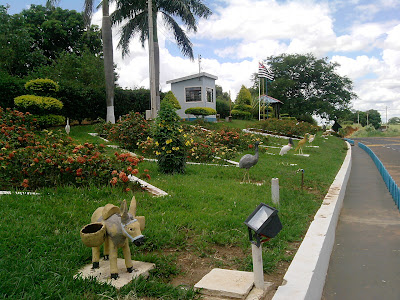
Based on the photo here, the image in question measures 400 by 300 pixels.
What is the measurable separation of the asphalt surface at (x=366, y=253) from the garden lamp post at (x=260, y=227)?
1.17m

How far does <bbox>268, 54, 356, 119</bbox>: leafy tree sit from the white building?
66.5ft

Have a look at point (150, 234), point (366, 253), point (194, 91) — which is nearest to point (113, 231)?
point (150, 234)

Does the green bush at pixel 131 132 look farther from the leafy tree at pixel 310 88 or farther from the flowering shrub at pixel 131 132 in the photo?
the leafy tree at pixel 310 88

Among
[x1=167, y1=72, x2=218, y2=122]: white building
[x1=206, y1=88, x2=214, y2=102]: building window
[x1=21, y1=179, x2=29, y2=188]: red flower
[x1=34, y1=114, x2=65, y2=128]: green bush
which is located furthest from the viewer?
[x1=206, y1=88, x2=214, y2=102]: building window

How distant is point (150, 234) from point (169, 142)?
176 inches

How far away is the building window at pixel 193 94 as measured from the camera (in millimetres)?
30688

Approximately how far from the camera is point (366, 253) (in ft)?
16.9

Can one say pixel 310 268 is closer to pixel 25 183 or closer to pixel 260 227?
pixel 260 227

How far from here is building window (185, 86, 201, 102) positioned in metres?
30.7

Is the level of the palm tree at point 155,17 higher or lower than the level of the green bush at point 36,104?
higher

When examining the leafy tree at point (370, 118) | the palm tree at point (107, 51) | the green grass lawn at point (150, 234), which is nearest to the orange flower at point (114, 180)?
the green grass lawn at point (150, 234)

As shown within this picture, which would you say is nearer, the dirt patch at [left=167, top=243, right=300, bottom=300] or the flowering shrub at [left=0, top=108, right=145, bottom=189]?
the dirt patch at [left=167, top=243, right=300, bottom=300]

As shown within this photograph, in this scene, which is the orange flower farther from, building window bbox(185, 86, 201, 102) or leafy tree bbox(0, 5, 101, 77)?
building window bbox(185, 86, 201, 102)

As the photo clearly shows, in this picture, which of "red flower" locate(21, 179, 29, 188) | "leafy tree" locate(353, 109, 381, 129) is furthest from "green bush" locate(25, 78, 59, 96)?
"leafy tree" locate(353, 109, 381, 129)
